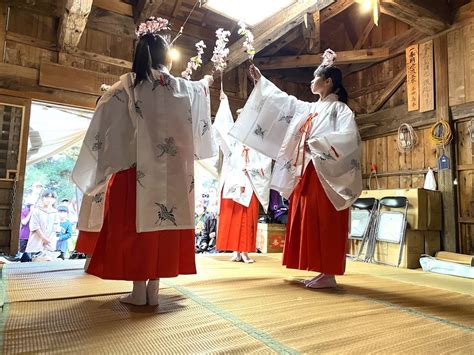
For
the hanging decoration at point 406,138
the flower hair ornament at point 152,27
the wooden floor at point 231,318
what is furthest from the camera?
the hanging decoration at point 406,138

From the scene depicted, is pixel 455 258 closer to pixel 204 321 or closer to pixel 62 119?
pixel 204 321

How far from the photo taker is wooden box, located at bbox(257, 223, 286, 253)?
5.09 m

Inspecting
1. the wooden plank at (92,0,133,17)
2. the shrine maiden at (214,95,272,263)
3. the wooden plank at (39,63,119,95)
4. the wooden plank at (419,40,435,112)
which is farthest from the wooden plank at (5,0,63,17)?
the wooden plank at (419,40,435,112)

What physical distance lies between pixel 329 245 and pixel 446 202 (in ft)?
10.1

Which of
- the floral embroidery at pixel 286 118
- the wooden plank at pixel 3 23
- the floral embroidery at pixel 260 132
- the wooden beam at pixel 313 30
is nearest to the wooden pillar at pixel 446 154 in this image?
the wooden beam at pixel 313 30

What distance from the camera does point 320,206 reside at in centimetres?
223

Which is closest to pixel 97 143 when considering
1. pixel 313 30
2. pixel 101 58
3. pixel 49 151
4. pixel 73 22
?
pixel 73 22

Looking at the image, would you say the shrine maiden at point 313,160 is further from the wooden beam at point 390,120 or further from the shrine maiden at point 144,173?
the wooden beam at point 390,120

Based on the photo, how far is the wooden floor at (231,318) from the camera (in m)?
1.23

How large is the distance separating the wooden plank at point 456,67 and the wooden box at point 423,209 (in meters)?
1.25

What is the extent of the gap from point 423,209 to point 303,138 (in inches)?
106

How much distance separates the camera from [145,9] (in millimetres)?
4719

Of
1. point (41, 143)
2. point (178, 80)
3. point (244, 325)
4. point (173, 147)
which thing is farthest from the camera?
point (41, 143)

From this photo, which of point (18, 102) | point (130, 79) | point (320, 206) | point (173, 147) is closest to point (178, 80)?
point (130, 79)
